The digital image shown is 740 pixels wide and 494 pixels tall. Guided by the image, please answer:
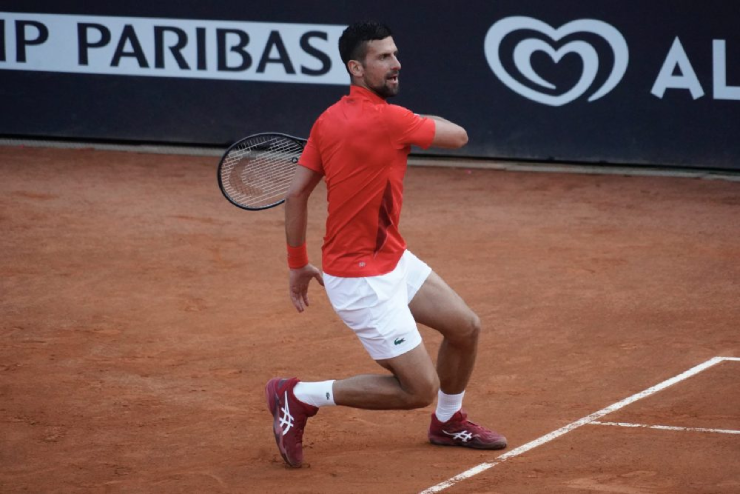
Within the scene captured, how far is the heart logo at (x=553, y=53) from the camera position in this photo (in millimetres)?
12211

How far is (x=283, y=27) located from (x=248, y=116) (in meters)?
1.14

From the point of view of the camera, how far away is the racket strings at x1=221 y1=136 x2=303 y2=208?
589 cm

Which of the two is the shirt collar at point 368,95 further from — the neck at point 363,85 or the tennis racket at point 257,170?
the tennis racket at point 257,170

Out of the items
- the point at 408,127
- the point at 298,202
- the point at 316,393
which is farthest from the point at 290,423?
the point at 408,127

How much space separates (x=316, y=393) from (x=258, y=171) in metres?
1.49

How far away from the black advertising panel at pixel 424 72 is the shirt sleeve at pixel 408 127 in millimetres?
7904

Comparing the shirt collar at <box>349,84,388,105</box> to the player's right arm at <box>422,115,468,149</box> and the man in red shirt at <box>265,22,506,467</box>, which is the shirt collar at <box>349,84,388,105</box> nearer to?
the man in red shirt at <box>265,22,506,467</box>

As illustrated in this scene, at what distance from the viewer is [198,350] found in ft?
23.4

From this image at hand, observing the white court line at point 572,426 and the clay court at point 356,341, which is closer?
the white court line at point 572,426

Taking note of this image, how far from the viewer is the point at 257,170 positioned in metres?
6.12

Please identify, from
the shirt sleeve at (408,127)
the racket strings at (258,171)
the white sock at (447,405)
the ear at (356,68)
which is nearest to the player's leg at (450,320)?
the white sock at (447,405)

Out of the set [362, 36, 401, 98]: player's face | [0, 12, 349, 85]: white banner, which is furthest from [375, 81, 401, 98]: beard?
[0, 12, 349, 85]: white banner

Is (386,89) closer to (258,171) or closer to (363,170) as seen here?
(363,170)

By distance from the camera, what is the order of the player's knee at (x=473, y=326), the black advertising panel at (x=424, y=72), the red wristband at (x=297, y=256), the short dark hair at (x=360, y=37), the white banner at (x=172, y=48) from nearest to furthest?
the short dark hair at (x=360, y=37)
the red wristband at (x=297, y=256)
the player's knee at (x=473, y=326)
the black advertising panel at (x=424, y=72)
the white banner at (x=172, y=48)
